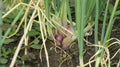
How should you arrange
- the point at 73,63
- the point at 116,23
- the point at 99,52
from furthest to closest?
the point at 116,23
the point at 73,63
the point at 99,52

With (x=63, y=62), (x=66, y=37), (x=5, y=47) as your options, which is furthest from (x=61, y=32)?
(x=5, y=47)

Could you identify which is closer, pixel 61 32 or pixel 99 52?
pixel 99 52

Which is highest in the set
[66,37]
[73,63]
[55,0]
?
[55,0]

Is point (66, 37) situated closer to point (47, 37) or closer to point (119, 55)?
point (47, 37)

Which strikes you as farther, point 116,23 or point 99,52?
point 116,23

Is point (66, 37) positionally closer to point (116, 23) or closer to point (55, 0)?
point (55, 0)

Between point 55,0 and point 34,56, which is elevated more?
point 55,0

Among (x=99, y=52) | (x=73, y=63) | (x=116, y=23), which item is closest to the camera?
(x=99, y=52)

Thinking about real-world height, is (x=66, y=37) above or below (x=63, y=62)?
above

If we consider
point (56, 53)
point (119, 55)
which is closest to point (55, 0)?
point (56, 53)
